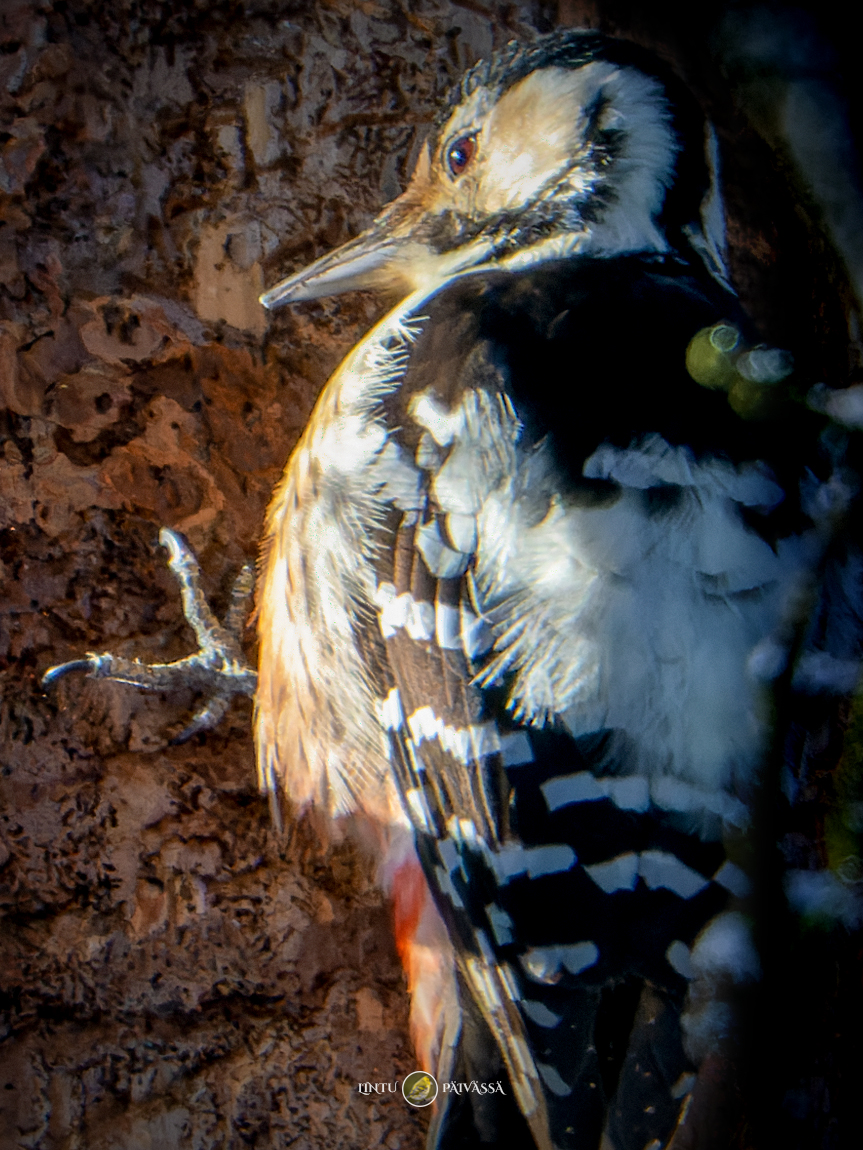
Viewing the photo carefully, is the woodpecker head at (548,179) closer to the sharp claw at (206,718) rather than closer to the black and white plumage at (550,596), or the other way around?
the black and white plumage at (550,596)

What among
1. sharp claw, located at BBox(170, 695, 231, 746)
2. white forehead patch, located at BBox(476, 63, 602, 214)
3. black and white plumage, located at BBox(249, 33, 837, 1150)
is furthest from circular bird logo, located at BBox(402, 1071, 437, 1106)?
white forehead patch, located at BBox(476, 63, 602, 214)

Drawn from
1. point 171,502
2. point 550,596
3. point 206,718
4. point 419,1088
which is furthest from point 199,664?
point 419,1088

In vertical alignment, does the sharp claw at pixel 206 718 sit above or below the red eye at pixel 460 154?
below

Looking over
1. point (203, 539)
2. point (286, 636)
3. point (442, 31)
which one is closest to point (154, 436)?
point (203, 539)

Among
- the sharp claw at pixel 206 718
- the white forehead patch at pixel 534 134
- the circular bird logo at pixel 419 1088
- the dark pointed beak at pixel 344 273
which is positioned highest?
the white forehead patch at pixel 534 134

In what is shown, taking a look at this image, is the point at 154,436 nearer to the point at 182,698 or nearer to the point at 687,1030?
the point at 182,698

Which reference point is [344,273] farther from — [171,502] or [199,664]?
[199,664]

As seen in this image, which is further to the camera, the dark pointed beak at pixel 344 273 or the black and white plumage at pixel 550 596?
the dark pointed beak at pixel 344 273

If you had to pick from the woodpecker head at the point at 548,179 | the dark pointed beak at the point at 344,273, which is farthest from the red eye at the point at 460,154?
the dark pointed beak at the point at 344,273
